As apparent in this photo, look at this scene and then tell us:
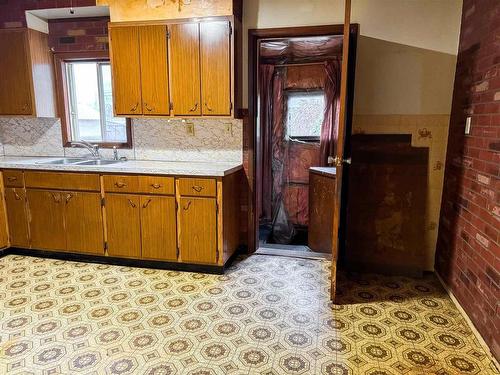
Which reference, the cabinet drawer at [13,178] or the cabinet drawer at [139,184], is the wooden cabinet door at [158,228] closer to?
the cabinet drawer at [139,184]

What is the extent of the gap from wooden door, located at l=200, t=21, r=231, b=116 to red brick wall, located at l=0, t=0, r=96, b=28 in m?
1.24

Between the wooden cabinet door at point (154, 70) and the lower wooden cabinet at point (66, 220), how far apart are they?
93 centimetres

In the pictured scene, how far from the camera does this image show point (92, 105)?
356cm

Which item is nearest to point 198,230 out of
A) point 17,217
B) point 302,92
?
point 17,217

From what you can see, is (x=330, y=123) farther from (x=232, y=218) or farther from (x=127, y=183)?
(x=127, y=183)

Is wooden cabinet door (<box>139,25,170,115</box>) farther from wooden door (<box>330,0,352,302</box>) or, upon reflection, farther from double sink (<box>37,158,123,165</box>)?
wooden door (<box>330,0,352,302</box>)

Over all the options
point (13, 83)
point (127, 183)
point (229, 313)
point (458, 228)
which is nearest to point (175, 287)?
point (229, 313)

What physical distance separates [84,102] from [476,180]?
11.9ft

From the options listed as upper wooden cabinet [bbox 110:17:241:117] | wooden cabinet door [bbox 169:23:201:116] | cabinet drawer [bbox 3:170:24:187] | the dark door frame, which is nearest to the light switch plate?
the dark door frame

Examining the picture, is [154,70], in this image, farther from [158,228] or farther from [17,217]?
[17,217]

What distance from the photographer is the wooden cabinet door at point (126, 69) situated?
2891mm

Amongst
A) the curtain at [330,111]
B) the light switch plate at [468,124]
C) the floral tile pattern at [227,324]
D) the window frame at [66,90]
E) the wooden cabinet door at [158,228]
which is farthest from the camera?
the curtain at [330,111]

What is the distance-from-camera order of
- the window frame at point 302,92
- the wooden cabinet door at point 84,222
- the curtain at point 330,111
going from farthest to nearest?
the window frame at point 302,92, the curtain at point 330,111, the wooden cabinet door at point 84,222

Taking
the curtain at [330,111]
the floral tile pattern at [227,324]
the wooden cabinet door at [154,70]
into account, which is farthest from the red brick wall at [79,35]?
the curtain at [330,111]
